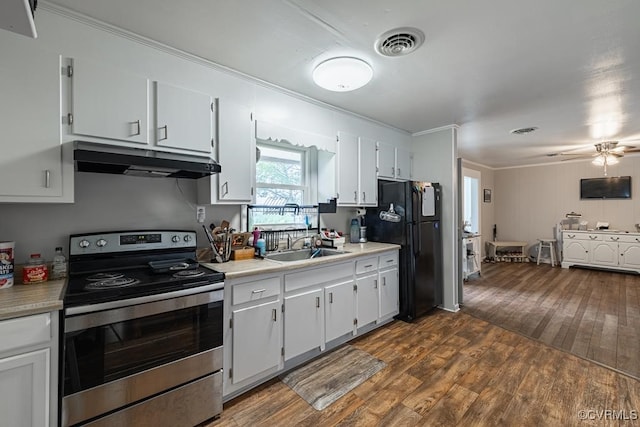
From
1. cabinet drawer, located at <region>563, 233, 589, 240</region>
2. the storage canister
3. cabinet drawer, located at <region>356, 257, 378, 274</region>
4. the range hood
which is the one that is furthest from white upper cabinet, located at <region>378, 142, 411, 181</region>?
cabinet drawer, located at <region>563, 233, 589, 240</region>

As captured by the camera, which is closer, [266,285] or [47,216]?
[47,216]

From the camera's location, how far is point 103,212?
1.85m

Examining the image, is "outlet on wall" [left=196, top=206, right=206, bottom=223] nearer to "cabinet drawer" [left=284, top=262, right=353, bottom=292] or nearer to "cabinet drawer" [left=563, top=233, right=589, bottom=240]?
"cabinet drawer" [left=284, top=262, right=353, bottom=292]

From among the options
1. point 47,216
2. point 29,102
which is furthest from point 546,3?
point 47,216

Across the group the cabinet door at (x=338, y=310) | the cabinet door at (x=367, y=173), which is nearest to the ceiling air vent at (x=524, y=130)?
the cabinet door at (x=367, y=173)

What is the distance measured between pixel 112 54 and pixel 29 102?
1.85ft

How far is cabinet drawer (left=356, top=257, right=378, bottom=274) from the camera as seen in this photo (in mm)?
2727

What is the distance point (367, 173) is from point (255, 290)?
76.3 inches

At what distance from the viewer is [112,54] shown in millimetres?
1749

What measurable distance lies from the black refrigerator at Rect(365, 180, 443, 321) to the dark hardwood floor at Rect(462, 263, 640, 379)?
78 cm

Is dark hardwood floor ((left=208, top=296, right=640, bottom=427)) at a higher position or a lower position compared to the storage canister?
lower

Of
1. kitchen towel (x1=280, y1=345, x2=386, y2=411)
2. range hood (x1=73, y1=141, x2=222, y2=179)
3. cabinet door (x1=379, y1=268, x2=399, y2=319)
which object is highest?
range hood (x1=73, y1=141, x2=222, y2=179)

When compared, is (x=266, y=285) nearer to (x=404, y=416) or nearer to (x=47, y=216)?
(x=404, y=416)

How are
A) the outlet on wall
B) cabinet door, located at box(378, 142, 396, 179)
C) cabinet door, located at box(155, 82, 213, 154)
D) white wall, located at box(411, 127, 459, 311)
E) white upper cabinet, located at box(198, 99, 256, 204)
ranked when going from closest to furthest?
cabinet door, located at box(155, 82, 213, 154) < white upper cabinet, located at box(198, 99, 256, 204) < the outlet on wall < cabinet door, located at box(378, 142, 396, 179) < white wall, located at box(411, 127, 459, 311)
